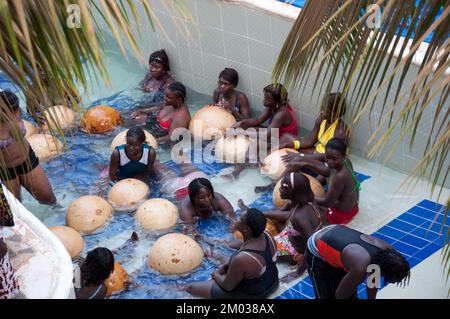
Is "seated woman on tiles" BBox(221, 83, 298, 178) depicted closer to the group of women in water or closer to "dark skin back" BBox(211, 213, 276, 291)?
the group of women in water

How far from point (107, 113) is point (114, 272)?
3.15 m

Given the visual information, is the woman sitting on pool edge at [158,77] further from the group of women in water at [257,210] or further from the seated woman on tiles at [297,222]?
the seated woman on tiles at [297,222]

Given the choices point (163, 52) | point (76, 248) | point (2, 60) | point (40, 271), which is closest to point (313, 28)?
point (2, 60)

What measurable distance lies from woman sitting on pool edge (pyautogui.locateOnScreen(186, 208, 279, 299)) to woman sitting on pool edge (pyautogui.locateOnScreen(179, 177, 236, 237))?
0.98 m

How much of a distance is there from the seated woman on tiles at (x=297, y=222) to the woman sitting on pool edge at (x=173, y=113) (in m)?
2.59

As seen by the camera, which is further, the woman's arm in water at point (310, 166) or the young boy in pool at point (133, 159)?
the young boy in pool at point (133, 159)

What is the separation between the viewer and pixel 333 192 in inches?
286

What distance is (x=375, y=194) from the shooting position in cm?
799

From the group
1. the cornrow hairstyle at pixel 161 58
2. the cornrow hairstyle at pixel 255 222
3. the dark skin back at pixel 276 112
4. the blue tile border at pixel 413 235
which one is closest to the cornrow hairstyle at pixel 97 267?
the cornrow hairstyle at pixel 255 222

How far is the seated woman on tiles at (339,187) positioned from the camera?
717 centimetres

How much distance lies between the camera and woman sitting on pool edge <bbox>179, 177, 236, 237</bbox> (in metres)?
7.39

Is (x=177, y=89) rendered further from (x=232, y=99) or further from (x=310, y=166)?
(x=310, y=166)

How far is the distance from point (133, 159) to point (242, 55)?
6.92 ft

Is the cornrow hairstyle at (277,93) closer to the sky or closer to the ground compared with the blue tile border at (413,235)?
closer to the sky
